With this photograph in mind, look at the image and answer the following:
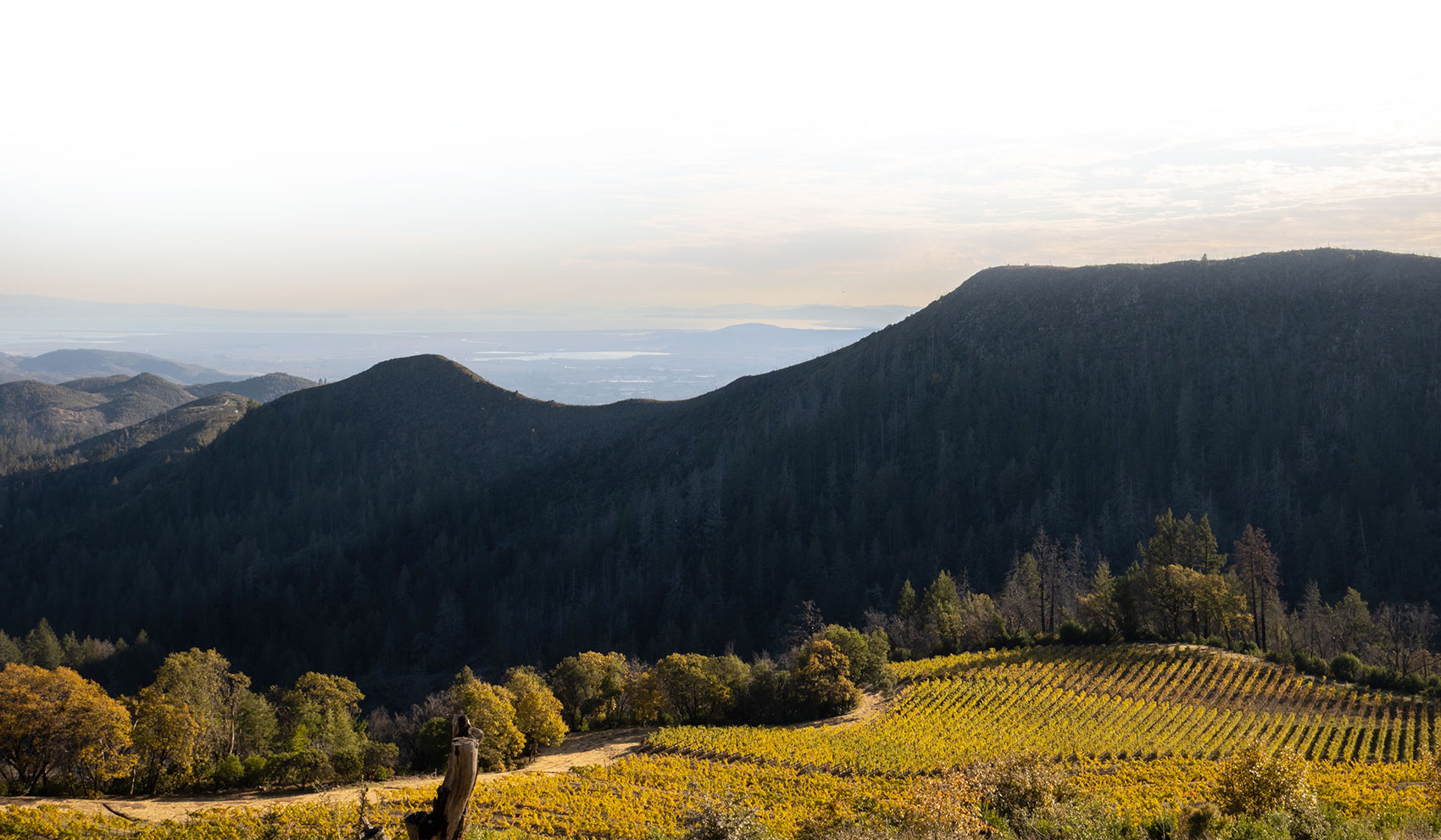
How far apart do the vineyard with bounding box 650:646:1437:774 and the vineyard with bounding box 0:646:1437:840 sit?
0.55 feet

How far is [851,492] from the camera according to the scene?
456 feet

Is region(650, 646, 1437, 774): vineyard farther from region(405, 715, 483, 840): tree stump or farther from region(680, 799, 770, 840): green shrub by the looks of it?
region(405, 715, 483, 840): tree stump

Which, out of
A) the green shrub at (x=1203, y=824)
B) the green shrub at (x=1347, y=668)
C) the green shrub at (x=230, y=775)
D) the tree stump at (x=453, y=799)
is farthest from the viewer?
the green shrub at (x=1347, y=668)

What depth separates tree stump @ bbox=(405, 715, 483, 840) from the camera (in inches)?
352

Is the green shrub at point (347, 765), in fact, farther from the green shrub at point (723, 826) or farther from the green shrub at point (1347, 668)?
the green shrub at point (1347, 668)

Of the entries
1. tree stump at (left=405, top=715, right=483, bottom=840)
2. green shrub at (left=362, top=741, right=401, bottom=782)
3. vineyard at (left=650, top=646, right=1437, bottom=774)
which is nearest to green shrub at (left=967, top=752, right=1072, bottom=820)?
tree stump at (left=405, top=715, right=483, bottom=840)

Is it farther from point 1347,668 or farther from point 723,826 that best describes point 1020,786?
point 1347,668

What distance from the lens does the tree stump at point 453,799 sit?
893 centimetres

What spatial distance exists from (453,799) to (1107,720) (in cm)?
5556

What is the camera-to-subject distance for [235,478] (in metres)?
184

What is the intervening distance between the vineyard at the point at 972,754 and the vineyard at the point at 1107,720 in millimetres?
166

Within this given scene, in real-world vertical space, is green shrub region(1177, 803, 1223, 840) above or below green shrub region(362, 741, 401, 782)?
above

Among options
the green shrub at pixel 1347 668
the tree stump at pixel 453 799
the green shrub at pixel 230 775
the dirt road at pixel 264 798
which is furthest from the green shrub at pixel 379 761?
the green shrub at pixel 1347 668

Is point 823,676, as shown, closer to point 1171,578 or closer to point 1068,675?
point 1068,675
